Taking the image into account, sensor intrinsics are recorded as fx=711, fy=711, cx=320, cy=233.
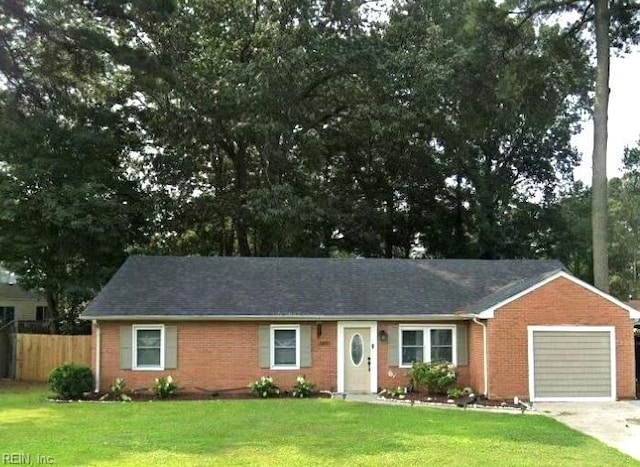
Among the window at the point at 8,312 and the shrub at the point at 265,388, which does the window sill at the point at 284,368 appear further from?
the window at the point at 8,312

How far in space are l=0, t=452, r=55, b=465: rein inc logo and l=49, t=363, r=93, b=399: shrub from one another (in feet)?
28.6

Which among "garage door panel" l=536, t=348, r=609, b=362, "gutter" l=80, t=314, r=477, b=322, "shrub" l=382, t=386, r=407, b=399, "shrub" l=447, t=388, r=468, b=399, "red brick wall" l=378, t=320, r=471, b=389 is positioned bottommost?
"shrub" l=382, t=386, r=407, b=399

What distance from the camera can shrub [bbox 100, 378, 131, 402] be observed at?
62.0ft

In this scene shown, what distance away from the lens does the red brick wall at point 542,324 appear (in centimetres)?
1833

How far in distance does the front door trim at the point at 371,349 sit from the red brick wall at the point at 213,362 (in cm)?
22

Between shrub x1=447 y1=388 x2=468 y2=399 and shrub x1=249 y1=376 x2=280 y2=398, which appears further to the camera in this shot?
shrub x1=249 y1=376 x2=280 y2=398

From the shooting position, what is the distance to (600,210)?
2483 centimetres

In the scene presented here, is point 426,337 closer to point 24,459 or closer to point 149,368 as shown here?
point 149,368

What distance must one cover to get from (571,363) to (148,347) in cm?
1152

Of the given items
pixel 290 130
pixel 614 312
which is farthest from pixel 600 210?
pixel 290 130

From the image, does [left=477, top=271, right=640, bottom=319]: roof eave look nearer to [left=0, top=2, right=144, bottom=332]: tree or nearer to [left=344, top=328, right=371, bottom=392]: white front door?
[left=344, top=328, right=371, bottom=392]: white front door

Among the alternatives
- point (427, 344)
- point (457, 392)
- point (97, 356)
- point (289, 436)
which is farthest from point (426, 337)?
point (97, 356)

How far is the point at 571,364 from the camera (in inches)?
735

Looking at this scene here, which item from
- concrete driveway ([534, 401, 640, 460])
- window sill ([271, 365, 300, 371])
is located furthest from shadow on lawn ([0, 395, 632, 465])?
window sill ([271, 365, 300, 371])
